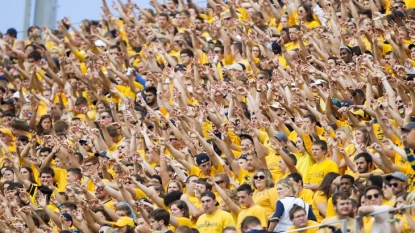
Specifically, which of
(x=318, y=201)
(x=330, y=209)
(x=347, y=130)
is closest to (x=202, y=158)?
(x=347, y=130)

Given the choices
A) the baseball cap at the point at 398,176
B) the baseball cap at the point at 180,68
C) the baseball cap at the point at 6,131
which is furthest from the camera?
the baseball cap at the point at 6,131

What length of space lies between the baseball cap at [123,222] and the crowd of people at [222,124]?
31 mm

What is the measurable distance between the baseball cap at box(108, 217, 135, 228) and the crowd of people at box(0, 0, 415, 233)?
0.03 m

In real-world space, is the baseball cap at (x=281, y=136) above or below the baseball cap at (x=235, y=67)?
above

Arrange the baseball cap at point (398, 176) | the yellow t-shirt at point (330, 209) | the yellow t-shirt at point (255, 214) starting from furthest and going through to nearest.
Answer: the yellow t-shirt at point (255, 214), the yellow t-shirt at point (330, 209), the baseball cap at point (398, 176)

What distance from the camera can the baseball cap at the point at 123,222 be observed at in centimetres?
1211

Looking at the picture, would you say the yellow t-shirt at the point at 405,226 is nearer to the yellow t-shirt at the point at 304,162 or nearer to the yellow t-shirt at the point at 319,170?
the yellow t-shirt at the point at 319,170

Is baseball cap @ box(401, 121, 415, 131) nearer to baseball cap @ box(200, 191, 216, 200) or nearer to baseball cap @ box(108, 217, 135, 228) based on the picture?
baseball cap @ box(200, 191, 216, 200)

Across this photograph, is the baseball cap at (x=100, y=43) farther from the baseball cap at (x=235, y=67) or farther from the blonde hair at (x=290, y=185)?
the blonde hair at (x=290, y=185)

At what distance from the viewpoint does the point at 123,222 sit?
481 inches

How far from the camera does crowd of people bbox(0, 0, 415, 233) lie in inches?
458

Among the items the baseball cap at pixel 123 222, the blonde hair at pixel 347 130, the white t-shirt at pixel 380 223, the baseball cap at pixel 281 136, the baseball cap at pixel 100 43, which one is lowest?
the baseball cap at pixel 100 43

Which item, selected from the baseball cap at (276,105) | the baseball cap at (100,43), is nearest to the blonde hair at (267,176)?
the baseball cap at (276,105)

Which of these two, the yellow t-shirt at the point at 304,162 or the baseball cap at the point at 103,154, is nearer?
the yellow t-shirt at the point at 304,162
